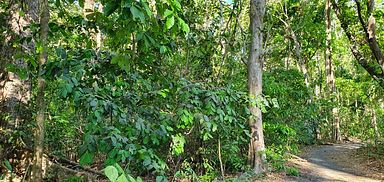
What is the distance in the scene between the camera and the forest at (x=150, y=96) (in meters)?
3.30

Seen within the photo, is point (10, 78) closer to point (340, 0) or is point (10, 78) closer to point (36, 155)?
point (36, 155)

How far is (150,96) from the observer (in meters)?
4.30

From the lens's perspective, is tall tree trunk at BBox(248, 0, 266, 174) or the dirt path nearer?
tall tree trunk at BBox(248, 0, 266, 174)

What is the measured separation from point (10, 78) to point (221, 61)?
4560 millimetres

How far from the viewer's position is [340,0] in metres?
15.5

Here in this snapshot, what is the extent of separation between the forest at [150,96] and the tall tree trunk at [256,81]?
26 mm

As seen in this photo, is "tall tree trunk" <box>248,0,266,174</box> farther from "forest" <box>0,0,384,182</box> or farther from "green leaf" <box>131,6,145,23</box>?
"green leaf" <box>131,6,145,23</box>

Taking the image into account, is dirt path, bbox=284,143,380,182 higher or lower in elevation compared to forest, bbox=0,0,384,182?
lower

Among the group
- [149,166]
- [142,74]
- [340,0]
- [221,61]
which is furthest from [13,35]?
[340,0]

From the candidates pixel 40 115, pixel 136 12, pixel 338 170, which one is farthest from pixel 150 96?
pixel 338 170

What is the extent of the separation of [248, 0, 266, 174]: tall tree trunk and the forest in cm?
3

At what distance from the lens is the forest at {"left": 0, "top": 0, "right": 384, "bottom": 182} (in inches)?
130

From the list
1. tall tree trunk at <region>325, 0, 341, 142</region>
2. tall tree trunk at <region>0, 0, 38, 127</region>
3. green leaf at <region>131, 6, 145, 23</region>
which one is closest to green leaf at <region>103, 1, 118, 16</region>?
green leaf at <region>131, 6, 145, 23</region>

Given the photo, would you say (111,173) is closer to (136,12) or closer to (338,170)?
(136,12)
